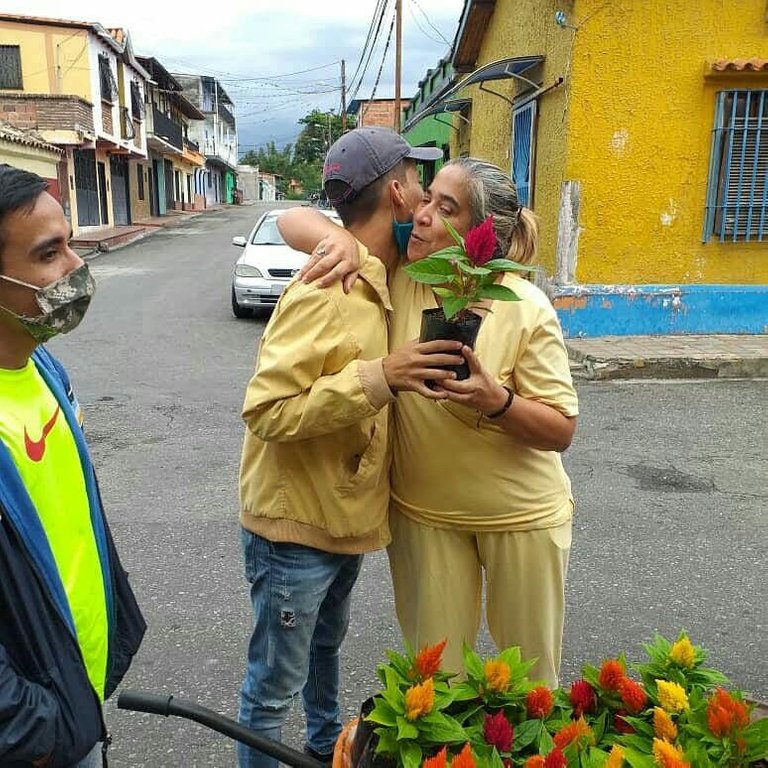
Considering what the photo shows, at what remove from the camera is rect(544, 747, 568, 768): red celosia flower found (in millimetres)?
1269

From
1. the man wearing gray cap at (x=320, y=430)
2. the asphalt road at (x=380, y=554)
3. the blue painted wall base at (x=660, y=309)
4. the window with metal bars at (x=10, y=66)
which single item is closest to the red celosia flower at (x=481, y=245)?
the man wearing gray cap at (x=320, y=430)

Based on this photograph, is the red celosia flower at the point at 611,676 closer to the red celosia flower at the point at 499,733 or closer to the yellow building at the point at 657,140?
the red celosia flower at the point at 499,733

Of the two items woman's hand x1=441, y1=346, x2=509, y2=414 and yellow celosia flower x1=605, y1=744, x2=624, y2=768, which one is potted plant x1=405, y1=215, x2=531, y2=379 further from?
yellow celosia flower x1=605, y1=744, x2=624, y2=768

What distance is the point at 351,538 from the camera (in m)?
1.84

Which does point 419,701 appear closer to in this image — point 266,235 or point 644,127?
point 644,127

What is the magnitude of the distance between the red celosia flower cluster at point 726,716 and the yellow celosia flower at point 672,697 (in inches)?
3.6

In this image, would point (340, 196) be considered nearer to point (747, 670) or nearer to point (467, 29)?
point (747, 670)

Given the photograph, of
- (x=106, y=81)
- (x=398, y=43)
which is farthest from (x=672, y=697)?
(x=106, y=81)

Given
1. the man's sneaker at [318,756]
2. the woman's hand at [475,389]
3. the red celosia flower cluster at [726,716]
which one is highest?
the woman's hand at [475,389]

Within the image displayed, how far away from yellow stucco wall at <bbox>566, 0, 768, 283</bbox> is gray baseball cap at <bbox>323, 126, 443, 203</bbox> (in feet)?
21.1

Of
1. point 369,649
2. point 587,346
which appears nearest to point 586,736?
point 369,649

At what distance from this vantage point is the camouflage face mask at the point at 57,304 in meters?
1.45

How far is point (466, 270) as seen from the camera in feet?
4.47

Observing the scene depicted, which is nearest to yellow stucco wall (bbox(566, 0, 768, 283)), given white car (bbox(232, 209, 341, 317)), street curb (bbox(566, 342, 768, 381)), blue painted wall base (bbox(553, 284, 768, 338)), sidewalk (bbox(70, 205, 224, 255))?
blue painted wall base (bbox(553, 284, 768, 338))
